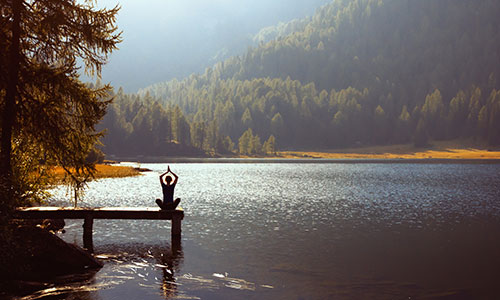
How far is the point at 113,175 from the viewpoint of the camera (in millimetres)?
75188

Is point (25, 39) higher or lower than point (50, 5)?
lower

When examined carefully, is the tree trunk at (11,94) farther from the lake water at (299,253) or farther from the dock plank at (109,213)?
the dock plank at (109,213)

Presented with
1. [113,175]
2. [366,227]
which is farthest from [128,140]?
[366,227]

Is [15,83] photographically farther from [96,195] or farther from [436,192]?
[436,192]

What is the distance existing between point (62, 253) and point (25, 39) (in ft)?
31.8

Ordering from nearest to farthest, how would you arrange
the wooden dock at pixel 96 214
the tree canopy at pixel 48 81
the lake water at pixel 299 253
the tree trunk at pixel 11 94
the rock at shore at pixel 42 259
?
1. the rock at shore at pixel 42 259
2. the lake water at pixel 299 253
3. the tree trunk at pixel 11 94
4. the tree canopy at pixel 48 81
5. the wooden dock at pixel 96 214

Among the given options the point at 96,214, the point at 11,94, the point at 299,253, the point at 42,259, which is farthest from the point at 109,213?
the point at 299,253

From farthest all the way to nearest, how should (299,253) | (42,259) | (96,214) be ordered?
(96,214) < (299,253) < (42,259)

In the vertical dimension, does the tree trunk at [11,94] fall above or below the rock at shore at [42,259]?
above

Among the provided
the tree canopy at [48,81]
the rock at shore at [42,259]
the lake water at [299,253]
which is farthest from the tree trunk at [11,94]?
the lake water at [299,253]

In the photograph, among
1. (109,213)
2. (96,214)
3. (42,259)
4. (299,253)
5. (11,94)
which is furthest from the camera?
(96,214)

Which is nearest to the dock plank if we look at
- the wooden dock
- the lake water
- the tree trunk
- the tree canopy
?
the wooden dock

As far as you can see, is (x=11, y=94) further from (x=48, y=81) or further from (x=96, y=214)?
(x=96, y=214)

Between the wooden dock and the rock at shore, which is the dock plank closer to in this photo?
the wooden dock
